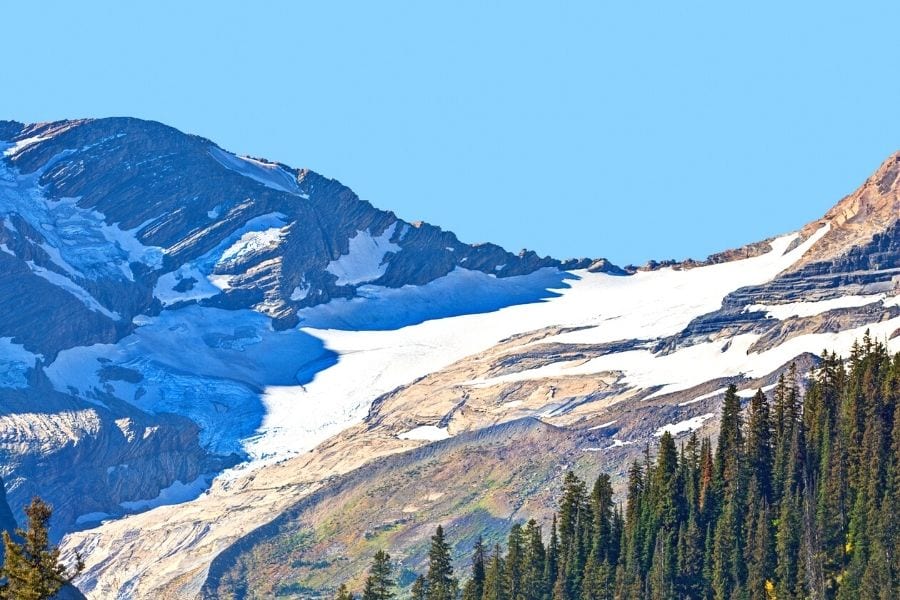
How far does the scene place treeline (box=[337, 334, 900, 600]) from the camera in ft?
520

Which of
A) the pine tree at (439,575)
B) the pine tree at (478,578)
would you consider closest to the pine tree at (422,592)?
the pine tree at (478,578)

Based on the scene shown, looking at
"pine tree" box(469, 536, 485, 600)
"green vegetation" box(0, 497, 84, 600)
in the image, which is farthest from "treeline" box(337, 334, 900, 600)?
"green vegetation" box(0, 497, 84, 600)

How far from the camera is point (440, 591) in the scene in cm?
17475

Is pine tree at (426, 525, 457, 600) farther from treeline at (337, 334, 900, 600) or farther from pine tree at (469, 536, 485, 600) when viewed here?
pine tree at (469, 536, 485, 600)

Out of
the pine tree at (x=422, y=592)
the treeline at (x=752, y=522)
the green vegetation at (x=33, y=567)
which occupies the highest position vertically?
the green vegetation at (x=33, y=567)

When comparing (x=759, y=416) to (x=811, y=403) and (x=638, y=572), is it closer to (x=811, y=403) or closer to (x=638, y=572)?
(x=811, y=403)

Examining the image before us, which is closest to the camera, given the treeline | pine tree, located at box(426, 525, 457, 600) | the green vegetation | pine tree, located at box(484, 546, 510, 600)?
the green vegetation

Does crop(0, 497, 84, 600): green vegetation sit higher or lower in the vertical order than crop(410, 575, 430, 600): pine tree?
higher

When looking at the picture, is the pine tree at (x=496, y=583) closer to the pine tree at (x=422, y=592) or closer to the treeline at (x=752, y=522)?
the treeline at (x=752, y=522)

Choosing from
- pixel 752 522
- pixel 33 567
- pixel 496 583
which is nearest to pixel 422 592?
pixel 496 583

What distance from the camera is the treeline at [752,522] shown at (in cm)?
15862

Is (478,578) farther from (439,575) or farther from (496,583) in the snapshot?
(496,583)

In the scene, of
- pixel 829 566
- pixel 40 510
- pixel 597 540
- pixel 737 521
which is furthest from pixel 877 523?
pixel 40 510

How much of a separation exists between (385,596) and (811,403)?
32404mm
